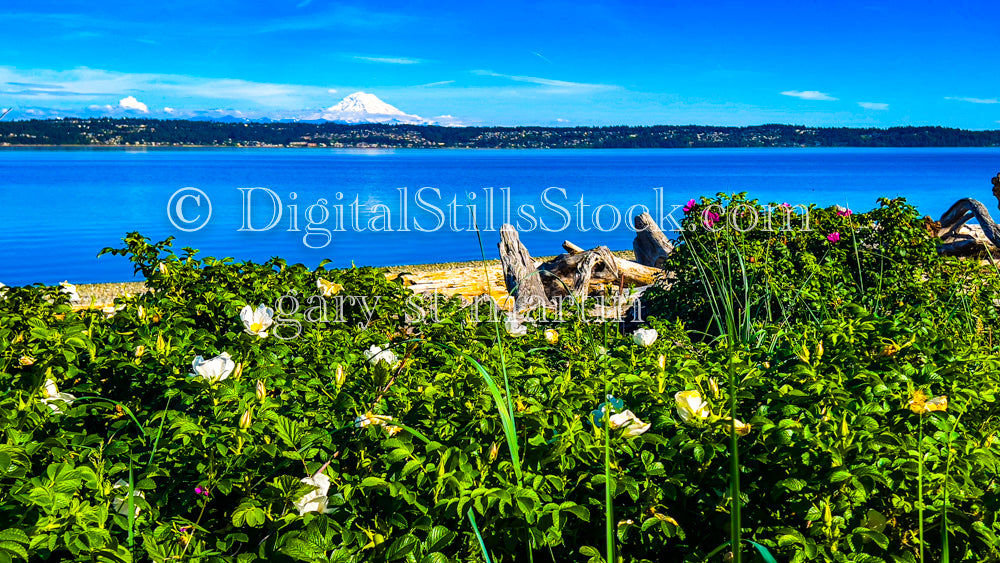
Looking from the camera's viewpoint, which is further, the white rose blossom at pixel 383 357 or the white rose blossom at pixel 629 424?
the white rose blossom at pixel 383 357

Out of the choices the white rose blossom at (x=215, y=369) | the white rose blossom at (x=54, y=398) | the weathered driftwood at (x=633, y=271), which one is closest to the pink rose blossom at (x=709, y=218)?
the weathered driftwood at (x=633, y=271)

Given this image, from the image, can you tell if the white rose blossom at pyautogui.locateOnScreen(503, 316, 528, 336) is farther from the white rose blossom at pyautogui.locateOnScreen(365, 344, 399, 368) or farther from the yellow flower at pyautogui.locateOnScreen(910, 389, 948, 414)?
the yellow flower at pyautogui.locateOnScreen(910, 389, 948, 414)

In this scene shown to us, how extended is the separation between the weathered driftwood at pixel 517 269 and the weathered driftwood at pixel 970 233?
6.23m

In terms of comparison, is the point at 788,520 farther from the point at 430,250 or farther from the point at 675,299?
the point at 430,250

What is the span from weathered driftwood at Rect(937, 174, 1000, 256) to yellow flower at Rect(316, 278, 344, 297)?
9.64 metres

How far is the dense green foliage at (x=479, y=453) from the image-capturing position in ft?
5.85

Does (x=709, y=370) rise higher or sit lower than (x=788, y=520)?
higher

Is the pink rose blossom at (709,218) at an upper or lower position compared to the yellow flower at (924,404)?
upper

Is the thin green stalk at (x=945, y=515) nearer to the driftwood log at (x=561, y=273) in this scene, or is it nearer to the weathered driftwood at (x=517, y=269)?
the driftwood log at (x=561, y=273)

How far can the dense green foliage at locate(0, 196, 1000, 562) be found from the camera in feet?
5.85

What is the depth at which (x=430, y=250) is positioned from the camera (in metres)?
21.6

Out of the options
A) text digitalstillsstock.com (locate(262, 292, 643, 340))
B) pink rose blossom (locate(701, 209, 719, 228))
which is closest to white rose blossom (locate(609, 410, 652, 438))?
text digitalstillsstock.com (locate(262, 292, 643, 340))

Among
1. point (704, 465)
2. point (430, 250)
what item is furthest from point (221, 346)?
point (430, 250)

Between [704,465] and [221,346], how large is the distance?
217 cm
